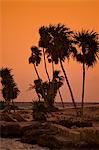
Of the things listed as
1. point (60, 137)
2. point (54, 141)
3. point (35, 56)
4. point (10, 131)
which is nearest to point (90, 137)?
point (60, 137)

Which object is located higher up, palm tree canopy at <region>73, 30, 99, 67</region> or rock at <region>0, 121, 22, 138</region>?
palm tree canopy at <region>73, 30, 99, 67</region>

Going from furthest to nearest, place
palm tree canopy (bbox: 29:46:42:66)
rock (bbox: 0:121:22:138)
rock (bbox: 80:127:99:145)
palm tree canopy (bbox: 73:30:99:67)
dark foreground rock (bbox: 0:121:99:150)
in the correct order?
1. palm tree canopy (bbox: 29:46:42:66)
2. palm tree canopy (bbox: 73:30:99:67)
3. rock (bbox: 0:121:22:138)
4. rock (bbox: 80:127:99:145)
5. dark foreground rock (bbox: 0:121:99:150)

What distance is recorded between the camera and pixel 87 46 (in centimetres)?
3953

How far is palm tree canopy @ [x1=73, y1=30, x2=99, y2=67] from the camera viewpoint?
39.0 m

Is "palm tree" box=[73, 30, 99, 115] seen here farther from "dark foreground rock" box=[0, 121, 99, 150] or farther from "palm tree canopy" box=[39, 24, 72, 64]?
"dark foreground rock" box=[0, 121, 99, 150]

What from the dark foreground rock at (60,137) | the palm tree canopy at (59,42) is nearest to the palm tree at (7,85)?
the palm tree canopy at (59,42)

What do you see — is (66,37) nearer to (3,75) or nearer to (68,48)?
(68,48)

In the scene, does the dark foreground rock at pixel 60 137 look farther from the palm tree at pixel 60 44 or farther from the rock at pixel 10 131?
the palm tree at pixel 60 44

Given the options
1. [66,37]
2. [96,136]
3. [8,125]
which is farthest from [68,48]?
[96,136]

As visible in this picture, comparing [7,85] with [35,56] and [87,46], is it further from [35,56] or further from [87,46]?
[87,46]

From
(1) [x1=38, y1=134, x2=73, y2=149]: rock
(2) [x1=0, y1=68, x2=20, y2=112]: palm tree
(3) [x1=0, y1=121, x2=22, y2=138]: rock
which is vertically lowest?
(1) [x1=38, y1=134, x2=73, y2=149]: rock

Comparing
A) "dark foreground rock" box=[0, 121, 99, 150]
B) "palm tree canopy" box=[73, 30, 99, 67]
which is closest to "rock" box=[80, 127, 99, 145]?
"dark foreground rock" box=[0, 121, 99, 150]

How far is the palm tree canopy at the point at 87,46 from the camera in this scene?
39.0m

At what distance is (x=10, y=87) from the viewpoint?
5841cm
